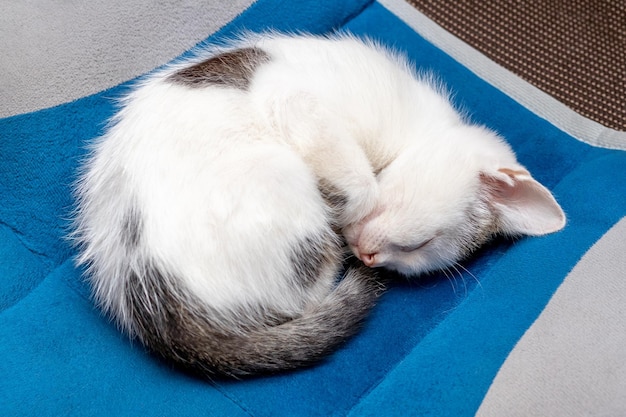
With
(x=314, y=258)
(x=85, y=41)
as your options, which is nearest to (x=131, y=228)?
(x=314, y=258)

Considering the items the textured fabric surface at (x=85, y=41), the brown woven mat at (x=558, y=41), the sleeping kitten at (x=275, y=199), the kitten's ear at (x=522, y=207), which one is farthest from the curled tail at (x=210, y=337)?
the brown woven mat at (x=558, y=41)

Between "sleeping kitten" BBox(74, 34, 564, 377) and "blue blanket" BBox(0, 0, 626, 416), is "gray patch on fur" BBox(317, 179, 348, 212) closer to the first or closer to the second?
"sleeping kitten" BBox(74, 34, 564, 377)

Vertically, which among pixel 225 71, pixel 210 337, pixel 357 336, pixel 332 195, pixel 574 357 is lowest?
pixel 574 357

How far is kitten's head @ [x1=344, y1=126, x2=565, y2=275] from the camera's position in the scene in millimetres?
1700

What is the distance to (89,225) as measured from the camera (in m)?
1.71

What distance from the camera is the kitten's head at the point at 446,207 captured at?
1.70 m

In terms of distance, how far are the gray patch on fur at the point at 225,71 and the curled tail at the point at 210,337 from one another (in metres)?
0.56

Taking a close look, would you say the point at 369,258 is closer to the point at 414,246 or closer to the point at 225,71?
the point at 414,246

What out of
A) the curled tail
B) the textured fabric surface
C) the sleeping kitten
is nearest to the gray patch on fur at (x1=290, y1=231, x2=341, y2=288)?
the sleeping kitten

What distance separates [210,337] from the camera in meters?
1.53

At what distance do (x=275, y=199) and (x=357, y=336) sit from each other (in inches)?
18.5

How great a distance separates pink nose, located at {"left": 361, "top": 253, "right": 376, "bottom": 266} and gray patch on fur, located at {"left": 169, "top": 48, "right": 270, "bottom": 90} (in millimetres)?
573

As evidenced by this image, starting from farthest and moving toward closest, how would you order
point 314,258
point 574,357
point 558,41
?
point 558,41
point 314,258
point 574,357

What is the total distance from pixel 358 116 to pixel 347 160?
0.57 ft
